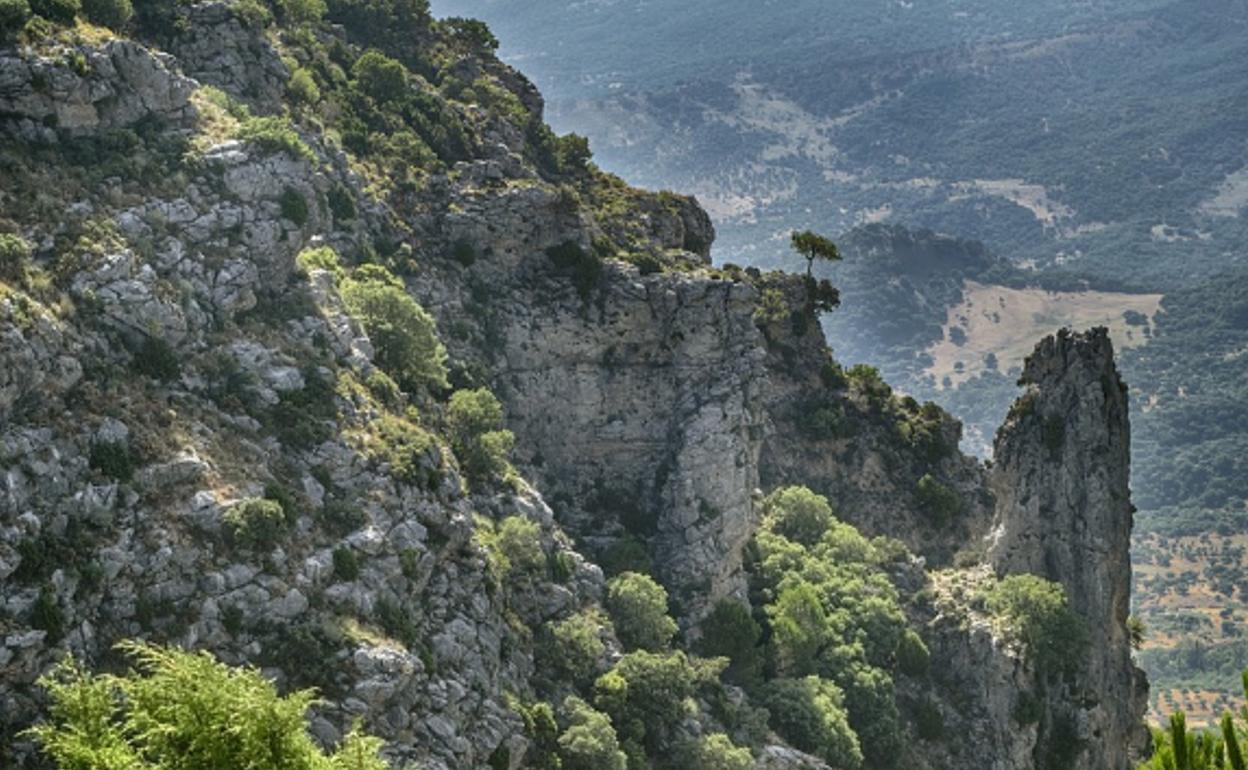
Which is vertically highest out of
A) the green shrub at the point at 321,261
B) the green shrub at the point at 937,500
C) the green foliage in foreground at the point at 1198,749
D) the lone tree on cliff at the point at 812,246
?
the lone tree on cliff at the point at 812,246

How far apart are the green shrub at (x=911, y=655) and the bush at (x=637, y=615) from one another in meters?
20.7

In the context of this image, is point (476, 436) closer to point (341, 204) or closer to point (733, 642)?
point (341, 204)

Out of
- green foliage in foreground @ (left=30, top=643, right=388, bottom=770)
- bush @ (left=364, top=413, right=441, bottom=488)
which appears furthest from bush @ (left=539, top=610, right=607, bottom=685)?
green foliage in foreground @ (left=30, top=643, right=388, bottom=770)

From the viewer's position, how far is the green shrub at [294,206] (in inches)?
2486

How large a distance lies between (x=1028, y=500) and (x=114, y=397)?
61.5 meters

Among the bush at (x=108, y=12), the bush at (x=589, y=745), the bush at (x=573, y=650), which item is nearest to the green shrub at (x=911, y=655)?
the bush at (x=573, y=650)

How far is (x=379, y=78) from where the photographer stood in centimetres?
8875

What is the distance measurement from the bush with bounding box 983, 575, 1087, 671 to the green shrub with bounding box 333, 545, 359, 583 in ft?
156

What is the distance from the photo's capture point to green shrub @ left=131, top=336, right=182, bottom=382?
2016 inches

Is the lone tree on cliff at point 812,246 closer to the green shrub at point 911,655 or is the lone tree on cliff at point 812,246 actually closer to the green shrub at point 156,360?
the green shrub at point 911,655

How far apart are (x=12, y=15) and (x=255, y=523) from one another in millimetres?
25792

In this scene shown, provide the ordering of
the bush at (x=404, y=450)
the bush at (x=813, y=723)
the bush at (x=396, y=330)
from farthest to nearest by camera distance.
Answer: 1. the bush at (x=813, y=723)
2. the bush at (x=396, y=330)
3. the bush at (x=404, y=450)

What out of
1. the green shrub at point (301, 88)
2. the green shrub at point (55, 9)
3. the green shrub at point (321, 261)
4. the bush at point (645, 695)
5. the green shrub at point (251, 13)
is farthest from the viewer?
the green shrub at point (301, 88)

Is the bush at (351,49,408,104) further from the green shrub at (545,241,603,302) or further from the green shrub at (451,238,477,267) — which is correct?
the green shrub at (545,241,603,302)
